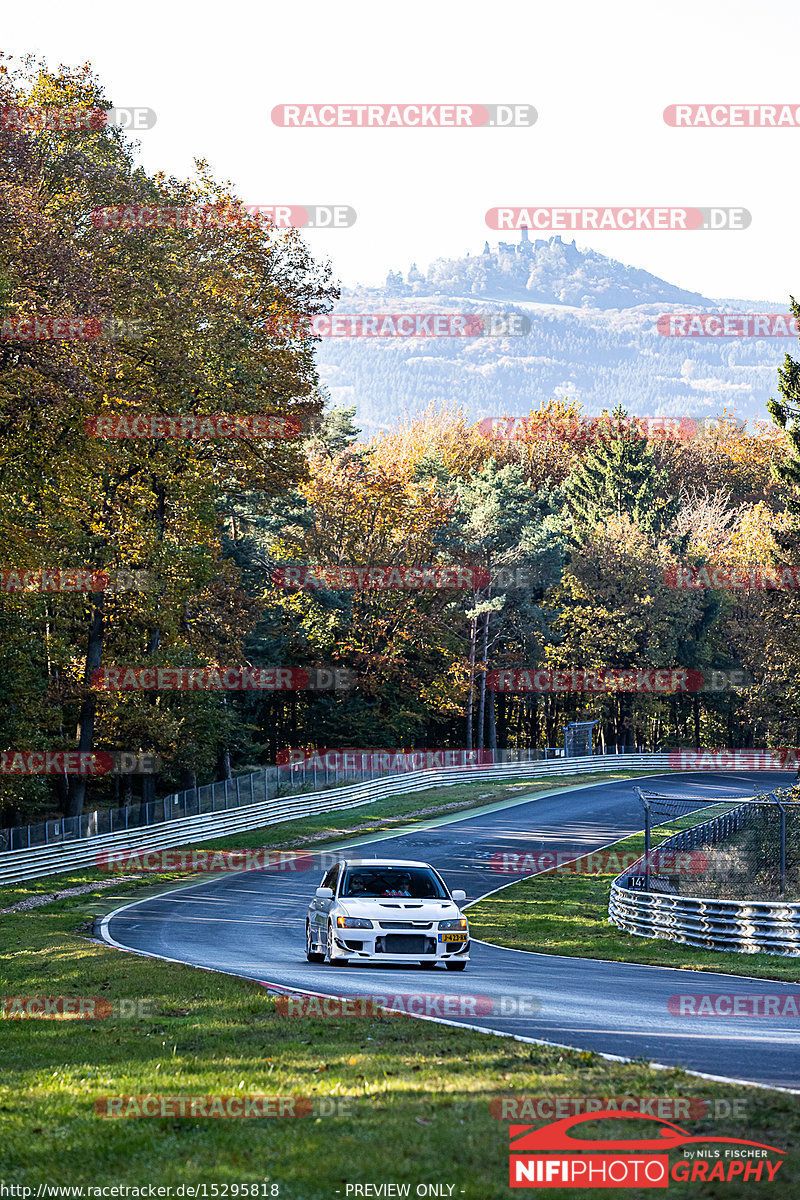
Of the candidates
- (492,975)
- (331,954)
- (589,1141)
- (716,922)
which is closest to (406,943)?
(331,954)

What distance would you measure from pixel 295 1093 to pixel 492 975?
8.38 metres

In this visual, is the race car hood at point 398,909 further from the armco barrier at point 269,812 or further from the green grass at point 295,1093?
the armco barrier at point 269,812

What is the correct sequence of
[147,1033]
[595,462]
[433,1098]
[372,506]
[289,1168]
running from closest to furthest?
[289,1168] → [433,1098] → [147,1033] → [372,506] → [595,462]

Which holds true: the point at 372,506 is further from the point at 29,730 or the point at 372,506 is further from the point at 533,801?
the point at 29,730

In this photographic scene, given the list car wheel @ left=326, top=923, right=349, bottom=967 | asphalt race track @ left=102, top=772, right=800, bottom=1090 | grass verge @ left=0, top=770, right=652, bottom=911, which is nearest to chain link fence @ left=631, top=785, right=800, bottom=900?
asphalt race track @ left=102, top=772, right=800, bottom=1090

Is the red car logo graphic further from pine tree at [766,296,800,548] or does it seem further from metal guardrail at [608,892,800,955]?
pine tree at [766,296,800,548]

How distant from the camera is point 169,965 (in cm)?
1652

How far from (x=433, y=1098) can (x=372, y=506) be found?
183 feet

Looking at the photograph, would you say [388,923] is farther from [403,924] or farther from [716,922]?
[716,922]

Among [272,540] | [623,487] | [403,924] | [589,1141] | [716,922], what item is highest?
[623,487]

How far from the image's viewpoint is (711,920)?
21.2 meters

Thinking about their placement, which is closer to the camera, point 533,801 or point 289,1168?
point 289,1168

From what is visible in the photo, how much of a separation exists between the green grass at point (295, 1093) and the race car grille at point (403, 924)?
10.1 ft

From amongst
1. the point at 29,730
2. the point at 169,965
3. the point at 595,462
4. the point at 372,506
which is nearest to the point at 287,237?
the point at 29,730
